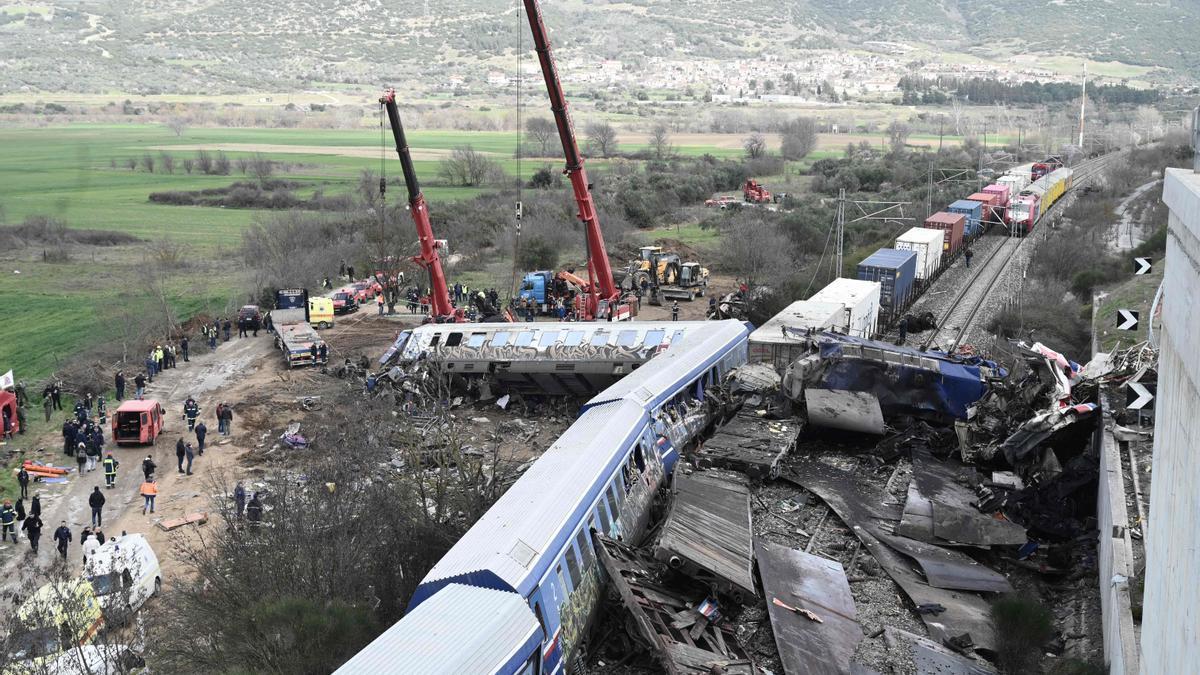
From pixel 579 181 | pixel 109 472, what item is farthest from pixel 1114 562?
pixel 579 181

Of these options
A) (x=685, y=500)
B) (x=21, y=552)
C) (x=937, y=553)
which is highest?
(x=685, y=500)

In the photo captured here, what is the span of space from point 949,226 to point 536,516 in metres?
40.9

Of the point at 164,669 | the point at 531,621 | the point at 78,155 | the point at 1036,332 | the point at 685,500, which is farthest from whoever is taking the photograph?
the point at 78,155

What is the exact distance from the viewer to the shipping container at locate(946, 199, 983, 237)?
5660 cm

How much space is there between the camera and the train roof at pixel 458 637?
1016 cm

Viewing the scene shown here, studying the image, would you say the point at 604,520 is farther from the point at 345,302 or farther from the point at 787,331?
the point at 345,302

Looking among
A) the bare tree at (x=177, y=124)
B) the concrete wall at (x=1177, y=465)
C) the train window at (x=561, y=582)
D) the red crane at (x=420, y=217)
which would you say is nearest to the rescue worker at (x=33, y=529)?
the train window at (x=561, y=582)

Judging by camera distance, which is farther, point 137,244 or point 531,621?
point 137,244

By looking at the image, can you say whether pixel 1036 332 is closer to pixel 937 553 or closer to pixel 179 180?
pixel 937 553

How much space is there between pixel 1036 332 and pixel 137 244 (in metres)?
59.3

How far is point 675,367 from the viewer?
24.2m

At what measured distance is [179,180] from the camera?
106 metres

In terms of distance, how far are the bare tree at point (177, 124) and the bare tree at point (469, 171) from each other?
54919mm

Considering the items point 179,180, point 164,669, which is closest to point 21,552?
point 164,669
